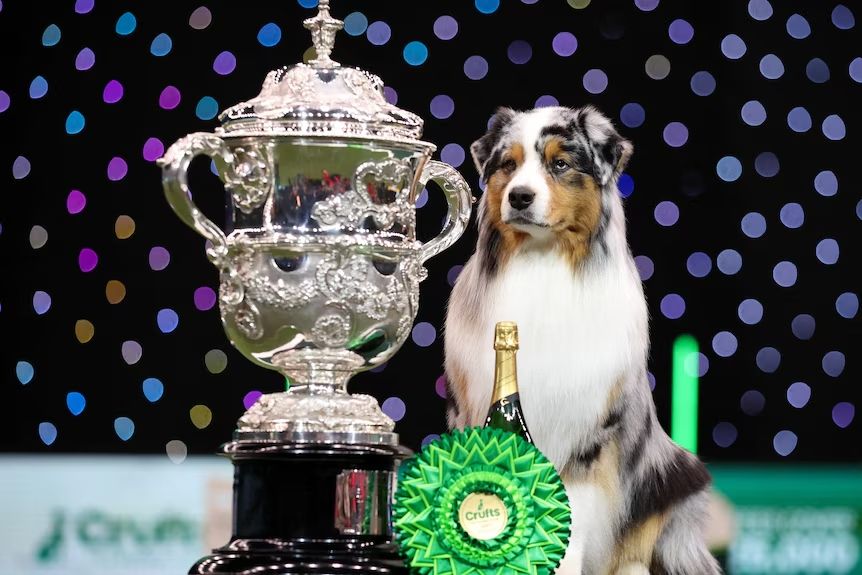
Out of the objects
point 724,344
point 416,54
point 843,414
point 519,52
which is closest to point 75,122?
point 416,54

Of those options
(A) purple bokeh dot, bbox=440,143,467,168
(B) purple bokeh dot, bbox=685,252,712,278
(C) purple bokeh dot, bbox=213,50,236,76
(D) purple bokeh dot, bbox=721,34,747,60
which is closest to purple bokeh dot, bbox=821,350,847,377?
(B) purple bokeh dot, bbox=685,252,712,278

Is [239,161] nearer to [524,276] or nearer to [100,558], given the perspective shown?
[524,276]

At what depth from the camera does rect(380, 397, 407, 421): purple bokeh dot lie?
357 centimetres

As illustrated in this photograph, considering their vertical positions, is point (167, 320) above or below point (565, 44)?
below

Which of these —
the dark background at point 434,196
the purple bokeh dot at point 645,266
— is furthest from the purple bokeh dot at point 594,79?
the purple bokeh dot at point 645,266

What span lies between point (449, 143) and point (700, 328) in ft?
2.22

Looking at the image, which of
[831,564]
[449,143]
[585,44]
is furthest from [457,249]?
[831,564]

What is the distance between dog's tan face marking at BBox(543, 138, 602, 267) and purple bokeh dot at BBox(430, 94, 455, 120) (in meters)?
0.72

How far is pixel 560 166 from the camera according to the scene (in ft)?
9.53

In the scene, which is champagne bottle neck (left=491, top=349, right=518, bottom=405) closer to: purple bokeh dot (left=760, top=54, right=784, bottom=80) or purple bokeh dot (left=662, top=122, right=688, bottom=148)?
purple bokeh dot (left=662, top=122, right=688, bottom=148)

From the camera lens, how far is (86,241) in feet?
12.5

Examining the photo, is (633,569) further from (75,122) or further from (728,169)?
(75,122)

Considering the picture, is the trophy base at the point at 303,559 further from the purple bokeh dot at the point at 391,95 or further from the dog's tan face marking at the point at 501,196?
the purple bokeh dot at the point at 391,95

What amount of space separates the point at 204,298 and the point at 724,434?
3.92 feet
